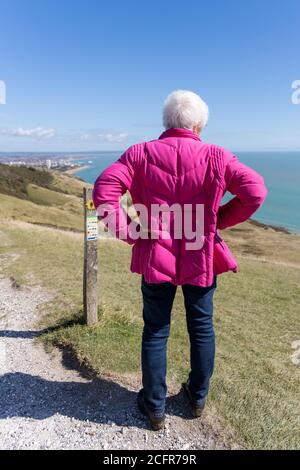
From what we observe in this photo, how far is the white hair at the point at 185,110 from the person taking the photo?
3199 millimetres

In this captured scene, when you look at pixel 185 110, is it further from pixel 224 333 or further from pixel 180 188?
pixel 224 333

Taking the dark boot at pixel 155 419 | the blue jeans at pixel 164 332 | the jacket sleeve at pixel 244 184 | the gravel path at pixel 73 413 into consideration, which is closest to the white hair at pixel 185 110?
the jacket sleeve at pixel 244 184

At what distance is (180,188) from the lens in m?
3.20

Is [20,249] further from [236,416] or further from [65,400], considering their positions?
[236,416]

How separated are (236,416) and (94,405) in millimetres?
1415

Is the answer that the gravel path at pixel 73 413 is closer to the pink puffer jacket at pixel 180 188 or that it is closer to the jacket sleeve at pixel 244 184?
the pink puffer jacket at pixel 180 188

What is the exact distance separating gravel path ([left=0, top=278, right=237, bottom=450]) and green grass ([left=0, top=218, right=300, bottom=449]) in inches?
10.4

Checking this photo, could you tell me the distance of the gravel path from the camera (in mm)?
3523

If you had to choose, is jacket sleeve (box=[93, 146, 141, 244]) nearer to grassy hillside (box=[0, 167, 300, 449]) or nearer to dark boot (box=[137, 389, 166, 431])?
dark boot (box=[137, 389, 166, 431])

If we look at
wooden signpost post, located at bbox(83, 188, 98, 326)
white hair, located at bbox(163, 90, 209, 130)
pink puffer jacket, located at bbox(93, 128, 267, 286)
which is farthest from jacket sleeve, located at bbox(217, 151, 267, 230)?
wooden signpost post, located at bbox(83, 188, 98, 326)

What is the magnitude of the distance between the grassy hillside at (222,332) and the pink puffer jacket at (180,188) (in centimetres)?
164

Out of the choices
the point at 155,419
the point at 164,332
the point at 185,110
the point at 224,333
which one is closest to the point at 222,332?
the point at 224,333

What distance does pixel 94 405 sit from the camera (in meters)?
4.09
